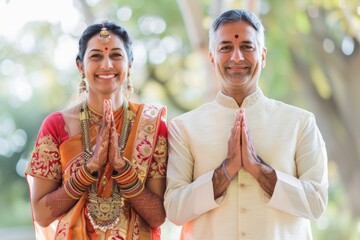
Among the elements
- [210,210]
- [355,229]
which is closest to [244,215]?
[210,210]

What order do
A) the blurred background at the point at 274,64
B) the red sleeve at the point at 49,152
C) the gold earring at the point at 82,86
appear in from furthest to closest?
1. the blurred background at the point at 274,64
2. the gold earring at the point at 82,86
3. the red sleeve at the point at 49,152

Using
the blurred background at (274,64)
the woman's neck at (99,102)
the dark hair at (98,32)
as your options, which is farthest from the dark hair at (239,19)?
the blurred background at (274,64)

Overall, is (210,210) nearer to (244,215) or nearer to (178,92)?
(244,215)

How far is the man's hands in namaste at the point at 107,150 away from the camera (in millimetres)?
3383

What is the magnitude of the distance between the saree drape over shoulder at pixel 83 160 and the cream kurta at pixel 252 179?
0.12 m

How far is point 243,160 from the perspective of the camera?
11.0 ft

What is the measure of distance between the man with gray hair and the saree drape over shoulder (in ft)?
0.37

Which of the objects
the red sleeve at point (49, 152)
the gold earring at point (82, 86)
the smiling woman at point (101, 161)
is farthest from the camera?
the gold earring at point (82, 86)

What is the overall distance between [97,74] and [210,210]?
0.89 metres

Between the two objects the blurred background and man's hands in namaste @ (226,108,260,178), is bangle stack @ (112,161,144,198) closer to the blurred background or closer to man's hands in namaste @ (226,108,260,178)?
man's hands in namaste @ (226,108,260,178)

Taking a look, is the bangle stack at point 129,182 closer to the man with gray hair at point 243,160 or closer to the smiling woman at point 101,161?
the smiling woman at point 101,161

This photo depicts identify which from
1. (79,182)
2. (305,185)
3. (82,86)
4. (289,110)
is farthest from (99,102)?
(305,185)

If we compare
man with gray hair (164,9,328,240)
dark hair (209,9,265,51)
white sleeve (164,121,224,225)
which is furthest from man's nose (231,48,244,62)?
white sleeve (164,121,224,225)

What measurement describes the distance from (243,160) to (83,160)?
820mm
